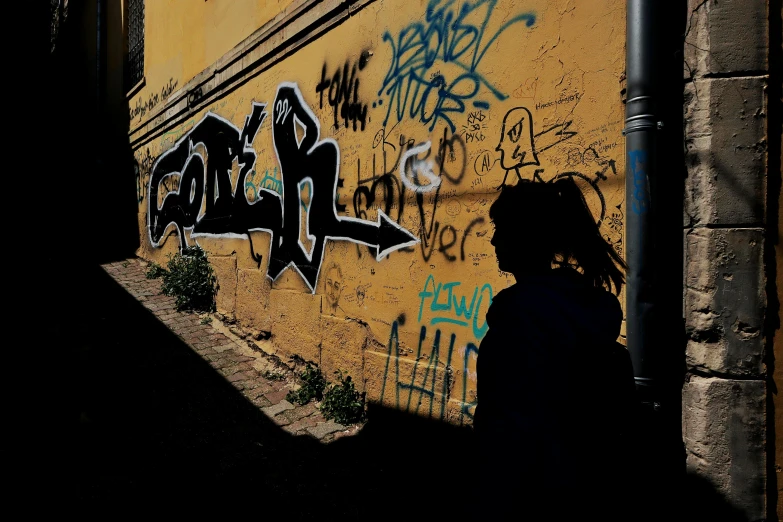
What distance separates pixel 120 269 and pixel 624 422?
863 cm

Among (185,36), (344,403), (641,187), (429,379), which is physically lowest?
(344,403)

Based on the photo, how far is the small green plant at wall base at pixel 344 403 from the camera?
4016 millimetres

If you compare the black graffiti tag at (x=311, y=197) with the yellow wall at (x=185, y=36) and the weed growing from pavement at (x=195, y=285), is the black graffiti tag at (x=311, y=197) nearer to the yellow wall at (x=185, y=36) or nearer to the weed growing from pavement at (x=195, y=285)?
the yellow wall at (x=185, y=36)

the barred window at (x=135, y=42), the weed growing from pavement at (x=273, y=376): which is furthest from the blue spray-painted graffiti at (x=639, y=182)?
the barred window at (x=135, y=42)

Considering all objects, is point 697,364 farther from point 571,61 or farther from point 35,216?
point 35,216

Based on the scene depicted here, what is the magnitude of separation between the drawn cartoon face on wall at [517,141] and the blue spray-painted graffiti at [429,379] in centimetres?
120

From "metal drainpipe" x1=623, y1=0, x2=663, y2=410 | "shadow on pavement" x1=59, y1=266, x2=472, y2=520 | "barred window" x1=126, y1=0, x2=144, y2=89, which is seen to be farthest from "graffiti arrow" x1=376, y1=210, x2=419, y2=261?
"barred window" x1=126, y1=0, x2=144, y2=89

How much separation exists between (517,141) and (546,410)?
2133mm

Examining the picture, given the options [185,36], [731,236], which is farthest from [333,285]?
[185,36]

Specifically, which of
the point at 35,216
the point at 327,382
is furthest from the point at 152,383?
the point at 35,216

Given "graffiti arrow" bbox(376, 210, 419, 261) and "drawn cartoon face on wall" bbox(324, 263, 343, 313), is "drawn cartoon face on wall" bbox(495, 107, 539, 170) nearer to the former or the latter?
"graffiti arrow" bbox(376, 210, 419, 261)

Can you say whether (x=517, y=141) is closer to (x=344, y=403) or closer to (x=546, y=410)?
(x=546, y=410)

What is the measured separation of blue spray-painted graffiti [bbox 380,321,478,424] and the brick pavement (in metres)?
0.58

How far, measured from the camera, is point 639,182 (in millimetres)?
2352
